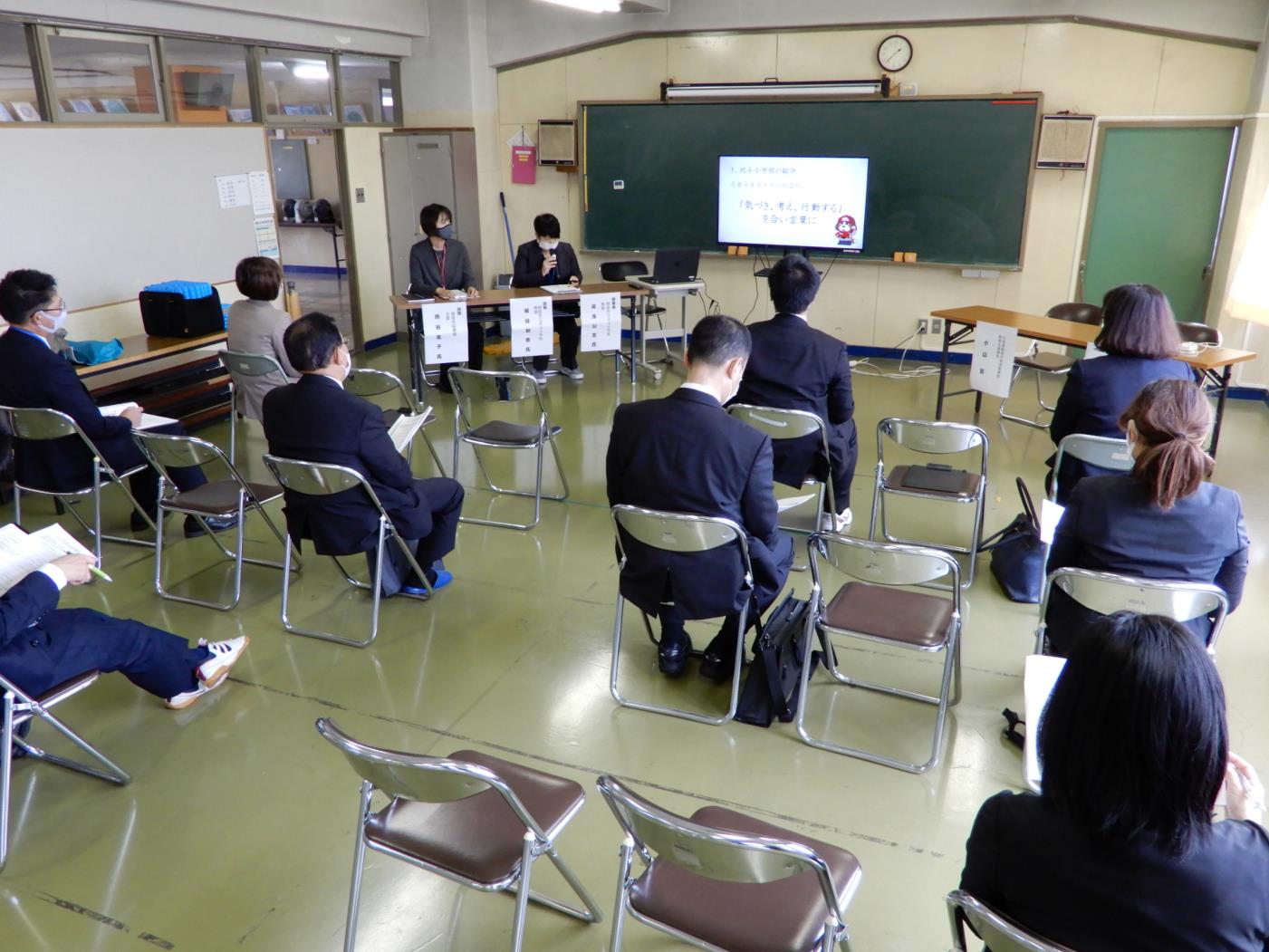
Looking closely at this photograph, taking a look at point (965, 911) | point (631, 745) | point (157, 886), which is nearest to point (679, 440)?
point (631, 745)

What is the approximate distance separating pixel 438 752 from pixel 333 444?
3.84 feet

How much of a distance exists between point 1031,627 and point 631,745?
5.62ft

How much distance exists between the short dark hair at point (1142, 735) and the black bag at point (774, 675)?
69.7 inches

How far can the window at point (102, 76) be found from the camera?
5562 mm

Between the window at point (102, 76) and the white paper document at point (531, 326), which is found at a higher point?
the window at point (102, 76)

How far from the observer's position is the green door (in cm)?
680

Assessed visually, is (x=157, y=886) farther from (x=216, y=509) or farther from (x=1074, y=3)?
(x=1074, y=3)

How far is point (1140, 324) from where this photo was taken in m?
3.58

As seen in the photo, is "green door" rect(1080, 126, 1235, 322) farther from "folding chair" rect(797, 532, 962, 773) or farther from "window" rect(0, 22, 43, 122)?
"window" rect(0, 22, 43, 122)

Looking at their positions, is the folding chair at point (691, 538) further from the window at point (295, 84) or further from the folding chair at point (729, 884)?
the window at point (295, 84)

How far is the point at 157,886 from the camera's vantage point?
240 cm

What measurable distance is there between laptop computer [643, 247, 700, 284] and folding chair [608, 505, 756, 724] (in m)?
4.59

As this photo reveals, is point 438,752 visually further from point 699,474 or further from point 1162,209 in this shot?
point 1162,209

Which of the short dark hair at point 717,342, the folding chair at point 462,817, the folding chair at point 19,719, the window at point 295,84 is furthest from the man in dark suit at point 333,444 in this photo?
the window at point 295,84
